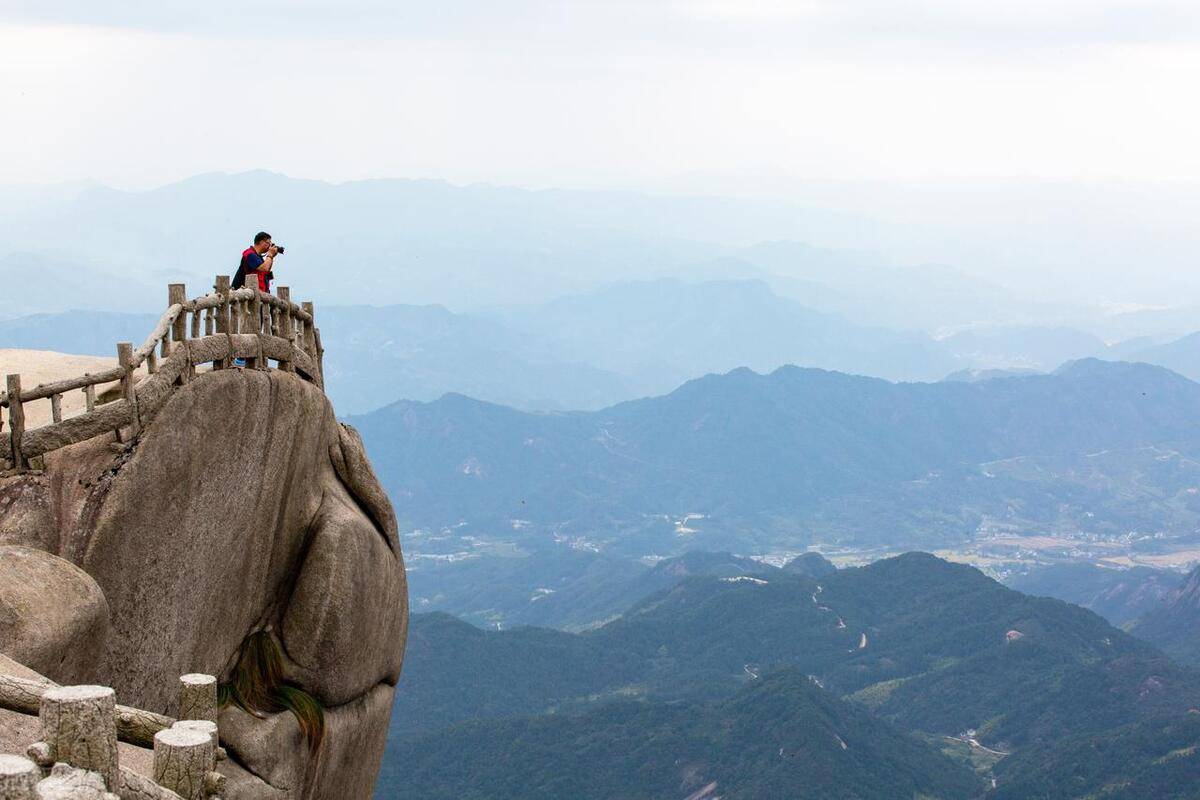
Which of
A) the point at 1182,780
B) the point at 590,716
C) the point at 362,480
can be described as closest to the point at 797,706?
the point at 590,716

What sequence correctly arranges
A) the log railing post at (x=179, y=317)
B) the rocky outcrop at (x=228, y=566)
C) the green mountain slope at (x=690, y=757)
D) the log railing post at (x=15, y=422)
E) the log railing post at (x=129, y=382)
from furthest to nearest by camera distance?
1. the green mountain slope at (x=690, y=757)
2. the log railing post at (x=179, y=317)
3. the log railing post at (x=129, y=382)
4. the log railing post at (x=15, y=422)
5. the rocky outcrop at (x=228, y=566)

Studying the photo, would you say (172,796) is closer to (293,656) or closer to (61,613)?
(61,613)

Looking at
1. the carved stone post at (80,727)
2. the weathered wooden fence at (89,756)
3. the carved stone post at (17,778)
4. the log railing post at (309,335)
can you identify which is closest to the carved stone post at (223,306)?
the log railing post at (309,335)

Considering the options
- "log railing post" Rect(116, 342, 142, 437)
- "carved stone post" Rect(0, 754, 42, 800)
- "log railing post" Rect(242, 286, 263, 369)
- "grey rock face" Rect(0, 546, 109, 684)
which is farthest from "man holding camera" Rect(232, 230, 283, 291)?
"carved stone post" Rect(0, 754, 42, 800)

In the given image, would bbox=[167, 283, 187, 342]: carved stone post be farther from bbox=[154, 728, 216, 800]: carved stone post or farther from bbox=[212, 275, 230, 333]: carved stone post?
bbox=[154, 728, 216, 800]: carved stone post

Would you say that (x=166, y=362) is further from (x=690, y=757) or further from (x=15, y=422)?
(x=690, y=757)

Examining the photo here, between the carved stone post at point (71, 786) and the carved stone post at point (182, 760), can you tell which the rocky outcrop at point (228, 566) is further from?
the carved stone post at point (71, 786)

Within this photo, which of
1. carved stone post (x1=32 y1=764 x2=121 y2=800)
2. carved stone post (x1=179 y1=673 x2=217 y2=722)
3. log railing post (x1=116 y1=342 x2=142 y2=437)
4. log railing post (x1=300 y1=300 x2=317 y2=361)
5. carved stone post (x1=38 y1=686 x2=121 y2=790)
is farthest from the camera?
log railing post (x1=300 y1=300 x2=317 y2=361)
